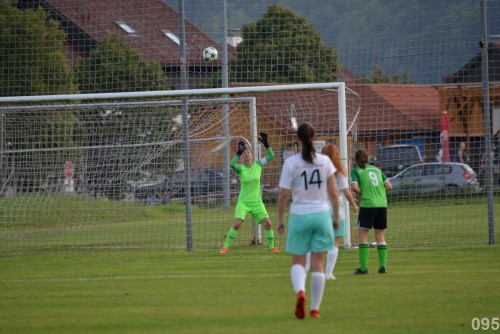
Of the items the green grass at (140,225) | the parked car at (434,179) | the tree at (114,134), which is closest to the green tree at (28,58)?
the tree at (114,134)

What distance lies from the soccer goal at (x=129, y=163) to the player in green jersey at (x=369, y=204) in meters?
5.89

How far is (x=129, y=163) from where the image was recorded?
19688 millimetres

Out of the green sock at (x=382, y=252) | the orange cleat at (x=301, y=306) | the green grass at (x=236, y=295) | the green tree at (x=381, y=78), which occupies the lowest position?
the green grass at (x=236, y=295)

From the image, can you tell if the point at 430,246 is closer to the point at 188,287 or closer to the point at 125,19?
the point at 188,287

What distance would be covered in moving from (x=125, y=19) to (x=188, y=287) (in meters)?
10.7

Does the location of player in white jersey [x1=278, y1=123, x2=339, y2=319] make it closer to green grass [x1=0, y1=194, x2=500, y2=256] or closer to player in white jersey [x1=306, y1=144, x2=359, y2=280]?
player in white jersey [x1=306, y1=144, x2=359, y2=280]

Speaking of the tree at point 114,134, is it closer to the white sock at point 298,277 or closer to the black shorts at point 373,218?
the black shorts at point 373,218

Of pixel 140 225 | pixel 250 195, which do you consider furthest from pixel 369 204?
pixel 140 225

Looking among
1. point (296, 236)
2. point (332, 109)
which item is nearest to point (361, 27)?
point (332, 109)

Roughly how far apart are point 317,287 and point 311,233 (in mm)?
584

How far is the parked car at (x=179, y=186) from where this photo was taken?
19703mm

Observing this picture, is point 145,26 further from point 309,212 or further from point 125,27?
point 309,212

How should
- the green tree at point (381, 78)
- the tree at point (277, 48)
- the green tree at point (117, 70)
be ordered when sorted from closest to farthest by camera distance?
the green tree at point (381, 78)
the tree at point (277, 48)
the green tree at point (117, 70)

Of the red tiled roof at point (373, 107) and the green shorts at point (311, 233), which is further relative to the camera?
the red tiled roof at point (373, 107)
